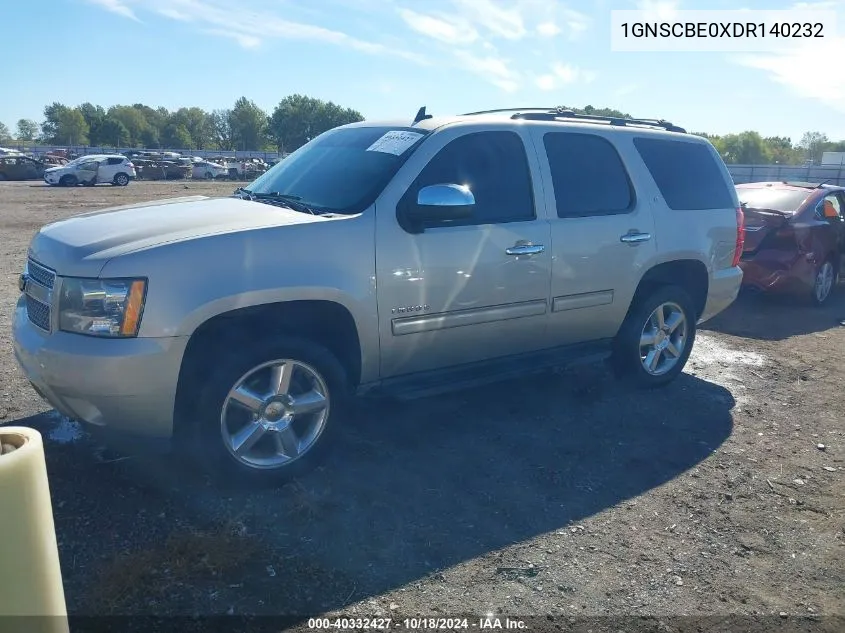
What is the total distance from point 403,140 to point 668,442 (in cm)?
266

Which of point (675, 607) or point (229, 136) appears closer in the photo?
point (675, 607)

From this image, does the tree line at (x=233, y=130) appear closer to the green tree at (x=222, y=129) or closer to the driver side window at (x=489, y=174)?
the green tree at (x=222, y=129)

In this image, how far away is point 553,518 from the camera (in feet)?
12.3

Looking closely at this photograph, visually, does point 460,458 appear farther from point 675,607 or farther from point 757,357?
point 757,357

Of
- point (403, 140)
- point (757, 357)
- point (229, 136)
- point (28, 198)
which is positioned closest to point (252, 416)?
point (403, 140)

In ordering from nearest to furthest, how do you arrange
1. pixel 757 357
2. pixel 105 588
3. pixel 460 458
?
pixel 105 588
pixel 460 458
pixel 757 357

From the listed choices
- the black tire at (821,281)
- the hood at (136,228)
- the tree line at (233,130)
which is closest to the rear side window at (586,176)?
the hood at (136,228)

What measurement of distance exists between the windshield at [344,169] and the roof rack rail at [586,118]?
953mm

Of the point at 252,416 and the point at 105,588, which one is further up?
the point at 252,416

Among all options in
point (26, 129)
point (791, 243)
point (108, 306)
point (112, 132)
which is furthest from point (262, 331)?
Answer: point (26, 129)

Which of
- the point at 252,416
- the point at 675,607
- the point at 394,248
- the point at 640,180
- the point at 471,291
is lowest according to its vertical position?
the point at 675,607

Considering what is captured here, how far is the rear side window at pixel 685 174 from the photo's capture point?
5.62 metres

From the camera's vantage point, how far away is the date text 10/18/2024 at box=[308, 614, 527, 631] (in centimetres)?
285

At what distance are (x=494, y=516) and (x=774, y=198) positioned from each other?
24.9ft
